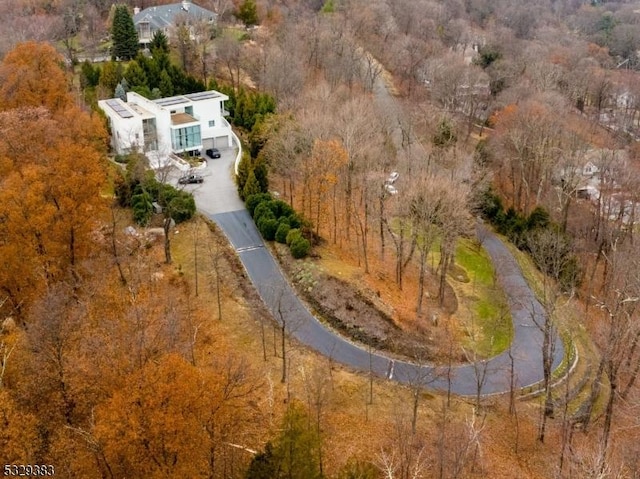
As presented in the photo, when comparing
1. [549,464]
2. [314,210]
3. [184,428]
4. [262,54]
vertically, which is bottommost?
[549,464]

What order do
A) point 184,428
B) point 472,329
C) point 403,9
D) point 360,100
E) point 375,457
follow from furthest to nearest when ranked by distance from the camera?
1. point 403,9
2. point 360,100
3. point 472,329
4. point 375,457
5. point 184,428

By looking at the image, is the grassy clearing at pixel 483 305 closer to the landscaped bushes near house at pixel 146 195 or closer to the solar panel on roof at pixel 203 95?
the landscaped bushes near house at pixel 146 195

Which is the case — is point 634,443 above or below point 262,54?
below

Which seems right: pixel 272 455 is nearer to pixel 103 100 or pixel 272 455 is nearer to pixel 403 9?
pixel 103 100

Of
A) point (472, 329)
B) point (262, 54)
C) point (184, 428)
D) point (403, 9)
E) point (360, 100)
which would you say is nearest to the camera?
point (184, 428)

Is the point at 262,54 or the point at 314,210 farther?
the point at 262,54

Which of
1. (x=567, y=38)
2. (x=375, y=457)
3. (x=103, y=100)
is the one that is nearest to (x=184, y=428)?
(x=375, y=457)

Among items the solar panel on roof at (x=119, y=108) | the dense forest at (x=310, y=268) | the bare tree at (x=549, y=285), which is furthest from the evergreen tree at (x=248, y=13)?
the bare tree at (x=549, y=285)
